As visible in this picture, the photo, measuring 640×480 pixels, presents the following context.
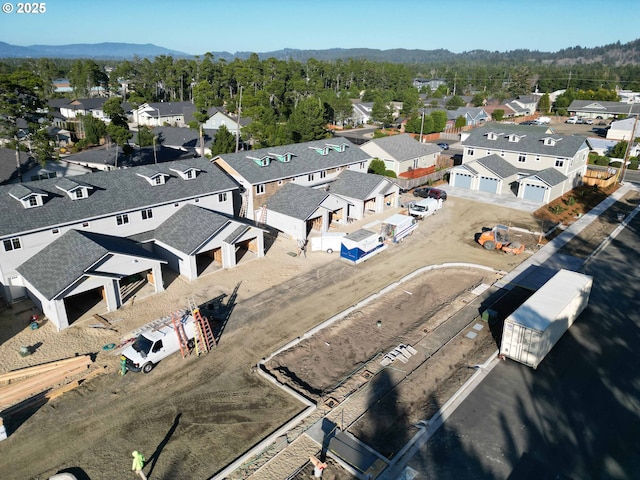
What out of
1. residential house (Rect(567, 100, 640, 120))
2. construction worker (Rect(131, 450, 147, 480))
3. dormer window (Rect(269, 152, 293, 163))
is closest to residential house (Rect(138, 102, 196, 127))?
dormer window (Rect(269, 152, 293, 163))

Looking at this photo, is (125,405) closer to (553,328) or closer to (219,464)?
(219,464)

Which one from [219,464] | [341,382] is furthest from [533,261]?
[219,464]

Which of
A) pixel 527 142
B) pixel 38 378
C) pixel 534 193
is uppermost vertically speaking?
pixel 527 142

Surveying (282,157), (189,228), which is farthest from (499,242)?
(189,228)

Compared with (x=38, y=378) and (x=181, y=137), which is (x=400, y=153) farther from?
(x=38, y=378)

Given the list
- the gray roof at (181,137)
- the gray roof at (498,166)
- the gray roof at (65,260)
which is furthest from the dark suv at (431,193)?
the gray roof at (181,137)
